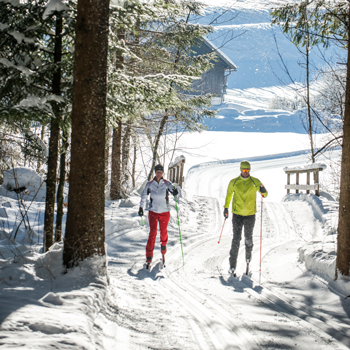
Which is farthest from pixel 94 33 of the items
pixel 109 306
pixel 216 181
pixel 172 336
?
pixel 216 181

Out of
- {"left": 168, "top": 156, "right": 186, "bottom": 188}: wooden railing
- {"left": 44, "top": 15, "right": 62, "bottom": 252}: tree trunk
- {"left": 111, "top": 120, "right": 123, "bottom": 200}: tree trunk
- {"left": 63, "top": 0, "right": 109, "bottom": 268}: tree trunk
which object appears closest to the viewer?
{"left": 63, "top": 0, "right": 109, "bottom": 268}: tree trunk

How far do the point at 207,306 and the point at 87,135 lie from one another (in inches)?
113

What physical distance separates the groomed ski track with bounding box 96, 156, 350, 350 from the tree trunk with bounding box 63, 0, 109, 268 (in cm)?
92

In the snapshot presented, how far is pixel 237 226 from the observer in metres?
6.14

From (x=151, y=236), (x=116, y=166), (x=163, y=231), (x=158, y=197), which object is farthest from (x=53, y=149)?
(x=116, y=166)

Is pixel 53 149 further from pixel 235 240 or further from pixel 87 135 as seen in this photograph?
pixel 235 240

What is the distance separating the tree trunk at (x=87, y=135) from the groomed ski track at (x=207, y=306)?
92 centimetres

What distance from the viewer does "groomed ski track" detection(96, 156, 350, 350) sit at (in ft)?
11.1

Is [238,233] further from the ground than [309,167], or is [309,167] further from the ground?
[309,167]

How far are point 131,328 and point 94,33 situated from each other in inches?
145

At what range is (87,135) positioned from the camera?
13.7 ft

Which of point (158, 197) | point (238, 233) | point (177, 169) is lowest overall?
point (238, 233)

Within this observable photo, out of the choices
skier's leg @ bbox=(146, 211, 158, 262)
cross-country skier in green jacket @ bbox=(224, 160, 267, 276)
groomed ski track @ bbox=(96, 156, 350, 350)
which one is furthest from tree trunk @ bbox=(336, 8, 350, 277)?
skier's leg @ bbox=(146, 211, 158, 262)

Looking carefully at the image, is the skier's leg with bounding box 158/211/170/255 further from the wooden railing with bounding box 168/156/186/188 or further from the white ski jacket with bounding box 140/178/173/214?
the wooden railing with bounding box 168/156/186/188
